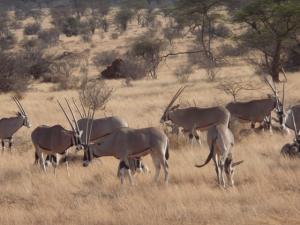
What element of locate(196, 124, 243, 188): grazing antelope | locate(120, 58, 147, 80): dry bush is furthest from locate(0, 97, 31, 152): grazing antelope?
locate(120, 58, 147, 80): dry bush

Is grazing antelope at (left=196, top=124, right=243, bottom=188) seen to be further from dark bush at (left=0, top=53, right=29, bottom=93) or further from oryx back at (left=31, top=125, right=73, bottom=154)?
dark bush at (left=0, top=53, right=29, bottom=93)

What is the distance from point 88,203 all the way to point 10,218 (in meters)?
1.09

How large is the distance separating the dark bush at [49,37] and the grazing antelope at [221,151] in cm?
4108

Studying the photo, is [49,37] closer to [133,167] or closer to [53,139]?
[53,139]

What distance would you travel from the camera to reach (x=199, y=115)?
12820mm

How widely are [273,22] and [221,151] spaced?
17457 mm

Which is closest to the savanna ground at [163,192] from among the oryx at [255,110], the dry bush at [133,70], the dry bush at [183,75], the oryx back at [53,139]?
the oryx back at [53,139]

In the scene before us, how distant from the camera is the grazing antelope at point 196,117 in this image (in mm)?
12594

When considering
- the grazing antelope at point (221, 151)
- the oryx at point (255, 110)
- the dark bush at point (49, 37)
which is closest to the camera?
the grazing antelope at point (221, 151)

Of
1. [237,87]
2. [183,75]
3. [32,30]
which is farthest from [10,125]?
[32,30]

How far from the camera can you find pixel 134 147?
905cm

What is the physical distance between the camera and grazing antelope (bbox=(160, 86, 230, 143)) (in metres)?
12.6

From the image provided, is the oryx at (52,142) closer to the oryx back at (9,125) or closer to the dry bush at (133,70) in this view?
the oryx back at (9,125)

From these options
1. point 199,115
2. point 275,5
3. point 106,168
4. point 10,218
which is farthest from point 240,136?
point 275,5
